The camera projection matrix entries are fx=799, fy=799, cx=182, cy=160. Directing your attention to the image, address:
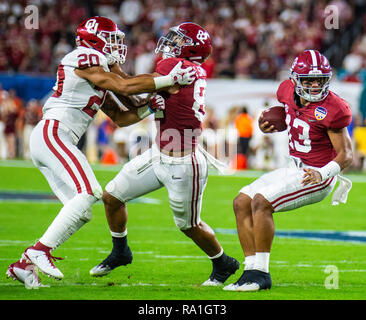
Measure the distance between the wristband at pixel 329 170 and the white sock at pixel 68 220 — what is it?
1.64m

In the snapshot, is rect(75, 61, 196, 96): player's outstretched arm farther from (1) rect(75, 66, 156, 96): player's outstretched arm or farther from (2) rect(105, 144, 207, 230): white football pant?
(2) rect(105, 144, 207, 230): white football pant

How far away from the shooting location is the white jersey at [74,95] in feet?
19.4

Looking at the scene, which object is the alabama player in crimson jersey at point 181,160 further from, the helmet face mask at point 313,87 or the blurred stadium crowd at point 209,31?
the blurred stadium crowd at point 209,31

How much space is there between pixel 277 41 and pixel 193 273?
14292 mm

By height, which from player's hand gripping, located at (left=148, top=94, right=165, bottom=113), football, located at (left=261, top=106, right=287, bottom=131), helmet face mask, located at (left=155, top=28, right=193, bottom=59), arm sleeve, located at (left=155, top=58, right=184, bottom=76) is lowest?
football, located at (left=261, top=106, right=287, bottom=131)

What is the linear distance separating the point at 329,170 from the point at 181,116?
1.19 meters

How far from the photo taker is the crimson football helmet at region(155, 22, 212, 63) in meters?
6.09

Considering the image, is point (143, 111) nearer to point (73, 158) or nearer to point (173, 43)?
point (173, 43)

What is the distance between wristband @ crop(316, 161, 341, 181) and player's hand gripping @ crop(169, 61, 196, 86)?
1.14 metres

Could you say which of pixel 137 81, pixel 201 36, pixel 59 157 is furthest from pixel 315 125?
pixel 59 157

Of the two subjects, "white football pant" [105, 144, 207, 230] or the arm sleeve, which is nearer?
the arm sleeve

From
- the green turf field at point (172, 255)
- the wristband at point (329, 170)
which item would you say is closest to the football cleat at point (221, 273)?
the green turf field at point (172, 255)

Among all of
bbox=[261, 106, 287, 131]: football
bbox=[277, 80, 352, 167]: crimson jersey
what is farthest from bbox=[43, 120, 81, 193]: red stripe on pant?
bbox=[277, 80, 352, 167]: crimson jersey

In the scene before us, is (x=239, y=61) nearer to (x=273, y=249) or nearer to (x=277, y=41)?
(x=277, y=41)
